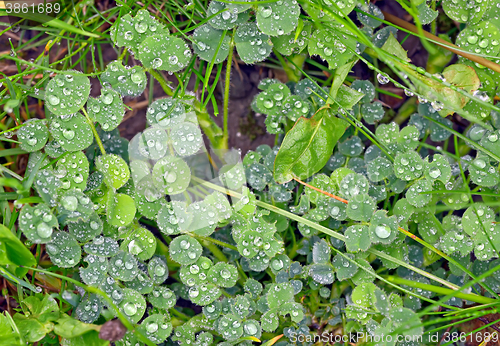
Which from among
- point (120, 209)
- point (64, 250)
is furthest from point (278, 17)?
point (64, 250)

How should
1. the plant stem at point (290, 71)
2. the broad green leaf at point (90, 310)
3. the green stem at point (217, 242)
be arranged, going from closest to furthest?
1. the broad green leaf at point (90, 310)
2. the green stem at point (217, 242)
3. the plant stem at point (290, 71)

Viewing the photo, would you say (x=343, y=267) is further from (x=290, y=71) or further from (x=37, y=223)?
(x=37, y=223)

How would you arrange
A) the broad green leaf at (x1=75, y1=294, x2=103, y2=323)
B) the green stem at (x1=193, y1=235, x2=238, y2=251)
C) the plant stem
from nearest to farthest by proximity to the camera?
the broad green leaf at (x1=75, y1=294, x2=103, y2=323)
the green stem at (x1=193, y1=235, x2=238, y2=251)
the plant stem

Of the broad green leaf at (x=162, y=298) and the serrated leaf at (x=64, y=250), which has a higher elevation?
the serrated leaf at (x=64, y=250)

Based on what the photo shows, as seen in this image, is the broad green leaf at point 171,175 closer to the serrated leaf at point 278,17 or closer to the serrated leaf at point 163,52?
the serrated leaf at point 163,52

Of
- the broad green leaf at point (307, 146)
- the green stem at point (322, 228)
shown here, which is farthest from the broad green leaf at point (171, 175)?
the broad green leaf at point (307, 146)

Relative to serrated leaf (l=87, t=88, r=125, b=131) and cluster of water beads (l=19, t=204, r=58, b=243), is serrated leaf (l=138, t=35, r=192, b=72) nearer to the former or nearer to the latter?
serrated leaf (l=87, t=88, r=125, b=131)

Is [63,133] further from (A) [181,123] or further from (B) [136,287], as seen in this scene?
(B) [136,287]

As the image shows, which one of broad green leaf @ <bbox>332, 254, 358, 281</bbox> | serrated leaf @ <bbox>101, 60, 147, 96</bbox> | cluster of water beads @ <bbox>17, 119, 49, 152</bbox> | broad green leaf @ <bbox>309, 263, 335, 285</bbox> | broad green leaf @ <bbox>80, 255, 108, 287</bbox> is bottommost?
broad green leaf @ <bbox>80, 255, 108, 287</bbox>

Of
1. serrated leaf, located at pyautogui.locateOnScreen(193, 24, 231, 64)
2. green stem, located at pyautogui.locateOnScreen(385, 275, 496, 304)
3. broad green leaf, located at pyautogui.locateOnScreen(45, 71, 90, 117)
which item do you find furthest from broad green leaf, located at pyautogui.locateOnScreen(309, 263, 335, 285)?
broad green leaf, located at pyautogui.locateOnScreen(45, 71, 90, 117)
